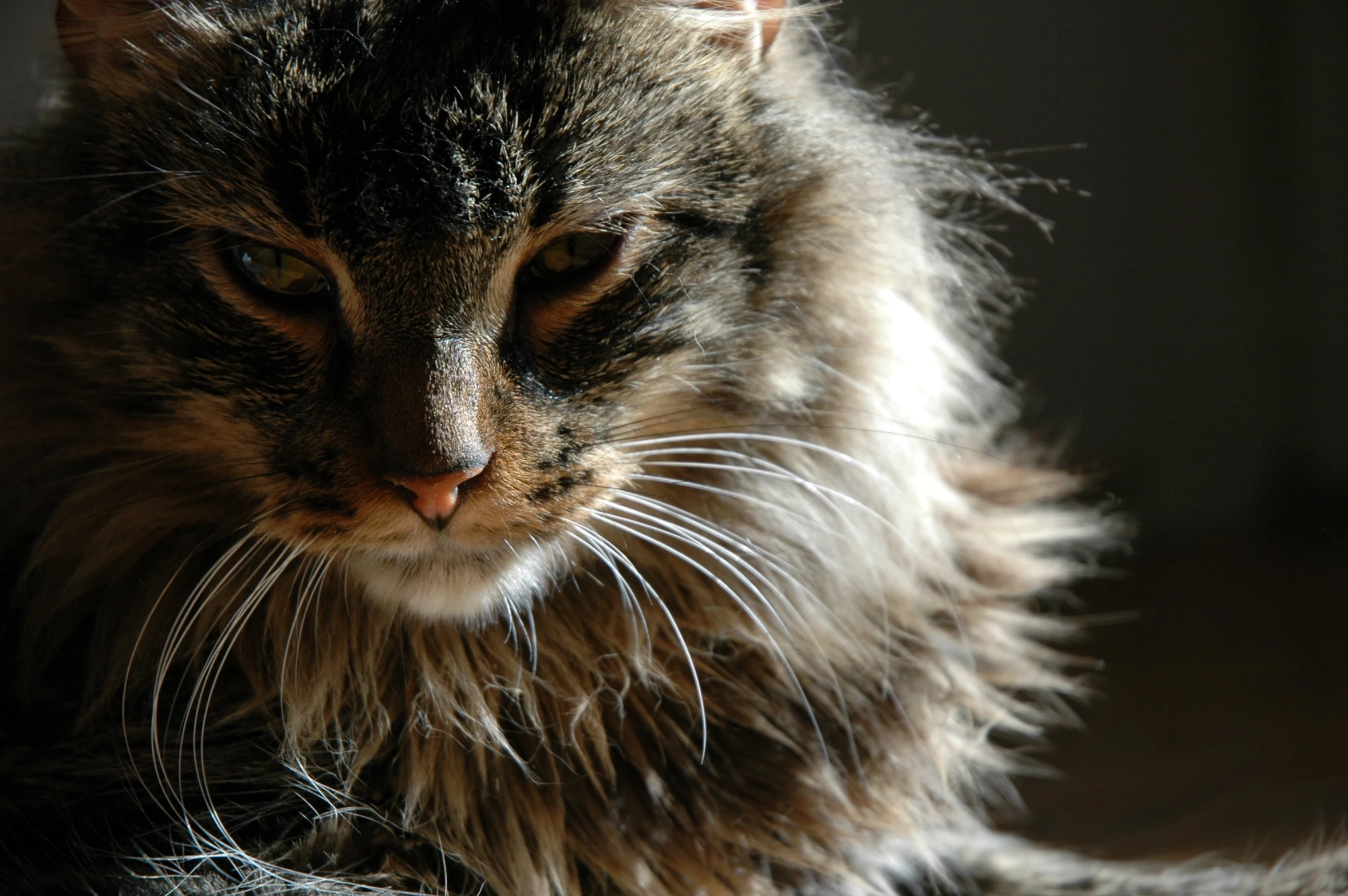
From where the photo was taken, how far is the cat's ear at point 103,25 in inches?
41.8

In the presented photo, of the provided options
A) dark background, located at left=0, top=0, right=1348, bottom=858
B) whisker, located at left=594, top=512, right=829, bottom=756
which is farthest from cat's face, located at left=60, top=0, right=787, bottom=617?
dark background, located at left=0, top=0, right=1348, bottom=858

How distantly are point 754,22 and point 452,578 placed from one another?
59 centimetres

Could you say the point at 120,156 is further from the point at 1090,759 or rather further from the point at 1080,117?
the point at 1090,759

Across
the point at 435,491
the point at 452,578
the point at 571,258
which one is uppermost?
the point at 571,258

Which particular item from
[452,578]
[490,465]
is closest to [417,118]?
[490,465]

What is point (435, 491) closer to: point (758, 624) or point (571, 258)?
point (571, 258)

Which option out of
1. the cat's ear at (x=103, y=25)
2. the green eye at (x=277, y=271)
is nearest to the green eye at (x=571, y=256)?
the green eye at (x=277, y=271)

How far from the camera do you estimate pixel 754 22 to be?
45.8 inches

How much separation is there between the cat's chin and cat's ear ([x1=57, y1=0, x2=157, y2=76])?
0.49 meters

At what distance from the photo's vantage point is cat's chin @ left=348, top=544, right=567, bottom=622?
3.37ft

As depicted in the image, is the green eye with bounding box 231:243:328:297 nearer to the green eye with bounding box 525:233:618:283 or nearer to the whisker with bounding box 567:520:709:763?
the green eye with bounding box 525:233:618:283

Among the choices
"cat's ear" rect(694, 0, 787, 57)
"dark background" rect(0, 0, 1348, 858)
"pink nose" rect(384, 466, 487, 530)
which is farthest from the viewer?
"dark background" rect(0, 0, 1348, 858)

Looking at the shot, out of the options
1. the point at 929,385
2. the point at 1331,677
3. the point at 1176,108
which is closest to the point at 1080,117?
the point at 1176,108

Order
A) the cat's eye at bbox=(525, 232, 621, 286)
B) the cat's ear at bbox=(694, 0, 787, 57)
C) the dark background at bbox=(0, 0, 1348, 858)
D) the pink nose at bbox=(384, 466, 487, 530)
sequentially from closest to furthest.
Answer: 1. the pink nose at bbox=(384, 466, 487, 530)
2. the cat's eye at bbox=(525, 232, 621, 286)
3. the cat's ear at bbox=(694, 0, 787, 57)
4. the dark background at bbox=(0, 0, 1348, 858)
